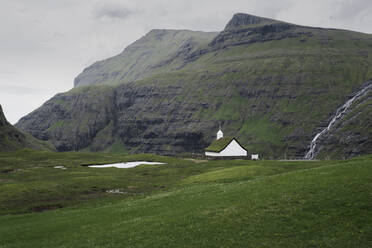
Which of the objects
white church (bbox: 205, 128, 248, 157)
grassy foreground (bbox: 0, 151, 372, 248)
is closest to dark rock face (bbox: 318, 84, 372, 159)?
white church (bbox: 205, 128, 248, 157)

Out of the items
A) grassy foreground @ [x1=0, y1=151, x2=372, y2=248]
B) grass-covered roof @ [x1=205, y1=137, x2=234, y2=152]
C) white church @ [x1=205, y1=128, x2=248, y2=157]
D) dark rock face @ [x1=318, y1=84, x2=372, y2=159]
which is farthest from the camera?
dark rock face @ [x1=318, y1=84, x2=372, y2=159]

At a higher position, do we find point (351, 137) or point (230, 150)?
point (351, 137)

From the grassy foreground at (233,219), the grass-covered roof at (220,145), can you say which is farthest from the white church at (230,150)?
the grassy foreground at (233,219)

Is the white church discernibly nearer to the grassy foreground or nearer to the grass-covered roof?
the grass-covered roof

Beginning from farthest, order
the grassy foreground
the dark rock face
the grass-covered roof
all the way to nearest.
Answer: the dark rock face < the grass-covered roof < the grassy foreground

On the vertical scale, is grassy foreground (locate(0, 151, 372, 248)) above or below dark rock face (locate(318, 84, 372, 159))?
below

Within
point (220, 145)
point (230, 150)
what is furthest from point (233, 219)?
point (220, 145)

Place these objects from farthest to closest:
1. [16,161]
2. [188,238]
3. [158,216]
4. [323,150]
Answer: [323,150] < [16,161] < [158,216] < [188,238]

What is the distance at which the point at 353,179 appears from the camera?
3347 cm

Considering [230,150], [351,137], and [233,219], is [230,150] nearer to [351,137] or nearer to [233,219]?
[351,137]

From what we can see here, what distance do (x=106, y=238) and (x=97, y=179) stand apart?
45.9 metres

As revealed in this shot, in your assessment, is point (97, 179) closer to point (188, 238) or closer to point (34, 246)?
point (34, 246)

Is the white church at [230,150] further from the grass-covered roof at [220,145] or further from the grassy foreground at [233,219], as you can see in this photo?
the grassy foreground at [233,219]

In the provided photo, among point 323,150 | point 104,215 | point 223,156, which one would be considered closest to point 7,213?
point 104,215
